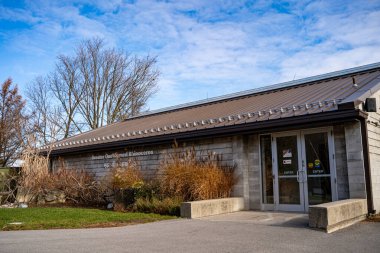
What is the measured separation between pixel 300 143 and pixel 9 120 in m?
23.9

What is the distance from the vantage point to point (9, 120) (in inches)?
1114

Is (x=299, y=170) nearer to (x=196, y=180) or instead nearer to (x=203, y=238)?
(x=196, y=180)

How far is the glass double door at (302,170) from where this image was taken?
10492mm

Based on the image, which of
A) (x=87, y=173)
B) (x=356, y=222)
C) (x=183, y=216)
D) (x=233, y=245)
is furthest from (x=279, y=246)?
(x=87, y=173)

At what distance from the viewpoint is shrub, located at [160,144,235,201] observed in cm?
1120

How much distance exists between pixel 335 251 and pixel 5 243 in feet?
17.9

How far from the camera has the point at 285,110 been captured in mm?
11383

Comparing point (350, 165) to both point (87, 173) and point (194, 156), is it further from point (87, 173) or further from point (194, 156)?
point (87, 173)

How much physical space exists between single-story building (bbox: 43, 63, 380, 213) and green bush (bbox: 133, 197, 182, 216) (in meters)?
2.26

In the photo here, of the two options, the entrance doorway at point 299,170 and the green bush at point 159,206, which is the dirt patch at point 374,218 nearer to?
the entrance doorway at point 299,170

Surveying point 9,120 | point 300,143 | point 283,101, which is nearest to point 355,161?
point 300,143

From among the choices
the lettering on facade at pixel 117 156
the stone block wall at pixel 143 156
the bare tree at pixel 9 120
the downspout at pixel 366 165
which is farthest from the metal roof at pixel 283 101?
the bare tree at pixel 9 120

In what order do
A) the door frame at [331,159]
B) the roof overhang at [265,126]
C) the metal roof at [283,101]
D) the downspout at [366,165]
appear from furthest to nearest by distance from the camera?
the metal roof at [283,101] < the door frame at [331,159] < the roof overhang at [265,126] < the downspout at [366,165]

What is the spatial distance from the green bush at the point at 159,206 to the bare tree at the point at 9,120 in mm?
18626
